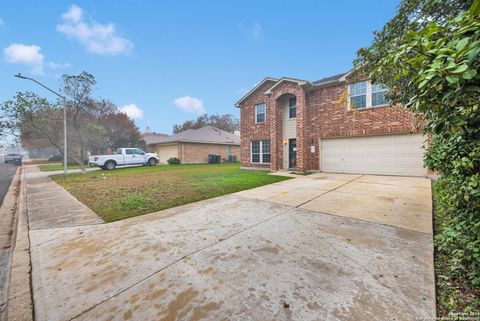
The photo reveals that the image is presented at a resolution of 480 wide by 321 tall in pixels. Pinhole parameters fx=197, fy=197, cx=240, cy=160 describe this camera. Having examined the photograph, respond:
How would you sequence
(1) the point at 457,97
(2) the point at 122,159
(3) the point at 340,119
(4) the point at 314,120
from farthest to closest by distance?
(2) the point at 122,159, (4) the point at 314,120, (3) the point at 340,119, (1) the point at 457,97

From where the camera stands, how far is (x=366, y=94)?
1025 cm

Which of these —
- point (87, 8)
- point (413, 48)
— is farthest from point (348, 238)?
point (87, 8)

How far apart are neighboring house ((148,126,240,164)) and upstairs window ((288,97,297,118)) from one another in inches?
466

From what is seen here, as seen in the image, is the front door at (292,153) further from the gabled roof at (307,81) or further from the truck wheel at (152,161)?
the truck wheel at (152,161)

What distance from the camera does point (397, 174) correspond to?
9.45m

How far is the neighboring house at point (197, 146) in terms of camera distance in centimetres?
2130

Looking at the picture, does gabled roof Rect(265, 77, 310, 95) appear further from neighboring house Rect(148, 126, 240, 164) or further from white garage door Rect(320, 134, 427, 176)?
neighboring house Rect(148, 126, 240, 164)

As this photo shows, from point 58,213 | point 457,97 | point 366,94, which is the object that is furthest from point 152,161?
point 457,97

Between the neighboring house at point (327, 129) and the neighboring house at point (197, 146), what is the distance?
838cm

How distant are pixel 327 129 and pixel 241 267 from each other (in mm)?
10691

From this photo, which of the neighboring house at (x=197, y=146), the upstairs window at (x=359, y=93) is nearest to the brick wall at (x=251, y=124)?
the upstairs window at (x=359, y=93)

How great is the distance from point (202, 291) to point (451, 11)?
20.0 feet

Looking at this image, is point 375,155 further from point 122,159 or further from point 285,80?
point 122,159

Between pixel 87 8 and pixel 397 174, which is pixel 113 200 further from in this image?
pixel 397 174
